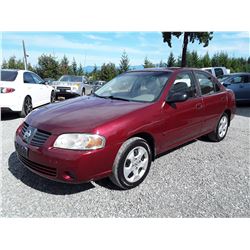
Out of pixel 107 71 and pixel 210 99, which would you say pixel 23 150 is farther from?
pixel 107 71

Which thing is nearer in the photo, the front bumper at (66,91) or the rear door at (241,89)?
the rear door at (241,89)

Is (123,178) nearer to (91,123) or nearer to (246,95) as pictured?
(91,123)

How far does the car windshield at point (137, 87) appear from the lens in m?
3.85

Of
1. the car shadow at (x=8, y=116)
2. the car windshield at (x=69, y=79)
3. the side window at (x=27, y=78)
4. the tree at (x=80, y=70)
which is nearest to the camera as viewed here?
the car shadow at (x=8, y=116)

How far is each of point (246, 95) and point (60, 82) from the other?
8.92m

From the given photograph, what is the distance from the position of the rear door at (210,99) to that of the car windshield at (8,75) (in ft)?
17.2

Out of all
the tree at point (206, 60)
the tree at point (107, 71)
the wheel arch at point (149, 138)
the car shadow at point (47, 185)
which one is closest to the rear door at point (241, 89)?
the wheel arch at point (149, 138)

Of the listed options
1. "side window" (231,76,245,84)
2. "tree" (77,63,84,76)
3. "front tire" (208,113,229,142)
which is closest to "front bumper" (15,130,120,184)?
"front tire" (208,113,229,142)

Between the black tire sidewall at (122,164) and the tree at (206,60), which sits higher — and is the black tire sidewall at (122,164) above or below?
below

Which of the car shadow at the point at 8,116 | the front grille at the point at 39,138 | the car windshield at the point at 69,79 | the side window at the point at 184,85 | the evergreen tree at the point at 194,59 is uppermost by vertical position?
the evergreen tree at the point at 194,59

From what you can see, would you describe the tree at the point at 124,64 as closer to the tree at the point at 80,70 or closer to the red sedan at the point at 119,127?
the tree at the point at 80,70

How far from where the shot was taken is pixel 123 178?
3154mm

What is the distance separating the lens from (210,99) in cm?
480
